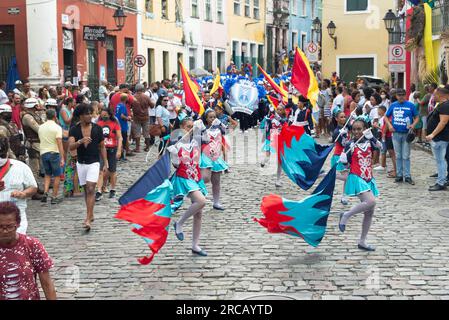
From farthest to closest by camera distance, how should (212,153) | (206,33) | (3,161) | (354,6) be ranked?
(206,33)
(354,6)
(212,153)
(3,161)

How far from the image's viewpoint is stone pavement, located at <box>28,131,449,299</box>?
7.09 m

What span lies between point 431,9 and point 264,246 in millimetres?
17839

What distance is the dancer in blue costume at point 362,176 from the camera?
28.4 ft

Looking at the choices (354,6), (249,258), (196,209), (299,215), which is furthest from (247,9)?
(249,258)

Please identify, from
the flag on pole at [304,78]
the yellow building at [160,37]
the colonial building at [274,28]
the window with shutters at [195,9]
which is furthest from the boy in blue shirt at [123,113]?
the colonial building at [274,28]

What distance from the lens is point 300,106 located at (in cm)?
1482

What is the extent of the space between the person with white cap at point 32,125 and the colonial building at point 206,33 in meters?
26.1

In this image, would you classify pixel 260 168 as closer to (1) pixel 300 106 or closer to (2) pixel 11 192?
(1) pixel 300 106

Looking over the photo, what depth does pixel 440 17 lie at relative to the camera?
23.5 metres

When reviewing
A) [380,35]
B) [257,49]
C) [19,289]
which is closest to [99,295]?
[19,289]

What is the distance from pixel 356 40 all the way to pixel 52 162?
30346 mm

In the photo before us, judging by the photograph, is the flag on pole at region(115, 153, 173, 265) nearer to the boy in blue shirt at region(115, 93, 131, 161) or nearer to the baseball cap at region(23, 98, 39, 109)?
the baseball cap at region(23, 98, 39, 109)

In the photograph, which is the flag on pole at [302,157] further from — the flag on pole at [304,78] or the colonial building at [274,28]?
Answer: the colonial building at [274,28]

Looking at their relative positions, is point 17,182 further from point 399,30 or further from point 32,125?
point 399,30
